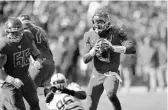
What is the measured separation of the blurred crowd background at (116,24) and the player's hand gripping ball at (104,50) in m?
10.1

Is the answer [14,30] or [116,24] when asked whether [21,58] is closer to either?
[14,30]

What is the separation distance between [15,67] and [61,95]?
3.24ft

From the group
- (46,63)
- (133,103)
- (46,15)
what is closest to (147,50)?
(46,15)

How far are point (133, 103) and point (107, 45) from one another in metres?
5.54

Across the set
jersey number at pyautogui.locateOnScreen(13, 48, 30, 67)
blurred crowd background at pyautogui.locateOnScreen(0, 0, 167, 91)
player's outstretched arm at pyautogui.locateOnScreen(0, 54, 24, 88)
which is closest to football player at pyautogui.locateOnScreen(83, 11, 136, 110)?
jersey number at pyautogui.locateOnScreen(13, 48, 30, 67)

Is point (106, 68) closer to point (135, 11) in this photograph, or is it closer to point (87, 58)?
point (87, 58)

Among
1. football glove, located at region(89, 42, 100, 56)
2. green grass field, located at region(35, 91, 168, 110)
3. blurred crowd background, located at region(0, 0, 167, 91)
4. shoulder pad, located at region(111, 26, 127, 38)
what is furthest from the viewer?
blurred crowd background, located at region(0, 0, 167, 91)

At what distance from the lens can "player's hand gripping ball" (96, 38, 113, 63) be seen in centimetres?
969

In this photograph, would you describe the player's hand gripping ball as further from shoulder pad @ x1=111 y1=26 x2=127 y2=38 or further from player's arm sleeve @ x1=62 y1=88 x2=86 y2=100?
player's arm sleeve @ x1=62 y1=88 x2=86 y2=100

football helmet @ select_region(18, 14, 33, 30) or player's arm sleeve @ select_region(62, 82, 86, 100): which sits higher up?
football helmet @ select_region(18, 14, 33, 30)

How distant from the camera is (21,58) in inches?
366

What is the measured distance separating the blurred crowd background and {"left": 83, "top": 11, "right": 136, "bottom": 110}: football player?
10080mm

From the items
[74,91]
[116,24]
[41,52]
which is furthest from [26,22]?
[116,24]

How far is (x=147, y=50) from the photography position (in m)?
20.6
